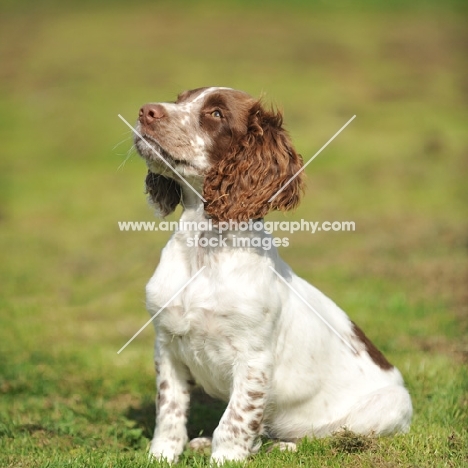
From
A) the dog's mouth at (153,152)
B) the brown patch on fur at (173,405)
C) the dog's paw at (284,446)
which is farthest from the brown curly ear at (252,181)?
the dog's paw at (284,446)

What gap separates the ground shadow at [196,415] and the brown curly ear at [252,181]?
1.63m

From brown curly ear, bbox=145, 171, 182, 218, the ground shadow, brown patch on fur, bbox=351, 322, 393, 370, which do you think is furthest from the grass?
brown curly ear, bbox=145, 171, 182, 218

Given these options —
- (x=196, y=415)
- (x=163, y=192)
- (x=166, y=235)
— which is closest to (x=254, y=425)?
(x=196, y=415)

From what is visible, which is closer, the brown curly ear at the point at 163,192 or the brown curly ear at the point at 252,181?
the brown curly ear at the point at 252,181

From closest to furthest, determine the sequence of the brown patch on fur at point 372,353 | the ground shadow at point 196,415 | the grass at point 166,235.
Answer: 1. the brown patch on fur at point 372,353
2. the ground shadow at point 196,415
3. the grass at point 166,235

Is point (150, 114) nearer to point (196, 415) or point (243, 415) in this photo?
point (243, 415)

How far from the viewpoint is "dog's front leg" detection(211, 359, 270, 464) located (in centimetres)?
462

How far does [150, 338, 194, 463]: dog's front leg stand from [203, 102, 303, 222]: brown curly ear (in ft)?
3.15

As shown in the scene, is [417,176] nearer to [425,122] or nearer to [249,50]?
[425,122]

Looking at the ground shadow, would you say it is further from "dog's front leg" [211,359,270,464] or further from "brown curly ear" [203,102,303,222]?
"brown curly ear" [203,102,303,222]

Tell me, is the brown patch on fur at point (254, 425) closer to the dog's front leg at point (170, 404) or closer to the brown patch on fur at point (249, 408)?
the brown patch on fur at point (249, 408)

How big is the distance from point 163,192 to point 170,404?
137 centimetres

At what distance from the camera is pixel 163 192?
207 inches

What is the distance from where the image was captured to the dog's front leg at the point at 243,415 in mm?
4617
